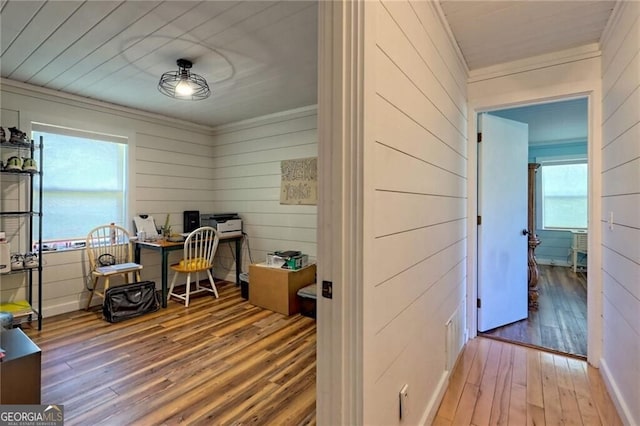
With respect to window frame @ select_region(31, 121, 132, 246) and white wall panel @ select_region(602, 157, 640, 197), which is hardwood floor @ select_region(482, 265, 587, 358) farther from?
window frame @ select_region(31, 121, 132, 246)

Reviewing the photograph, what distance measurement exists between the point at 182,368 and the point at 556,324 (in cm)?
333

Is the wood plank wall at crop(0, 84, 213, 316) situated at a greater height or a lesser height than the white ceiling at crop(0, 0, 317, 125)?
lesser

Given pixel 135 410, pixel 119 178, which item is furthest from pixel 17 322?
pixel 135 410

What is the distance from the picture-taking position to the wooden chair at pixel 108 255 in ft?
10.7

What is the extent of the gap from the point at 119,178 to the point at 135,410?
2840mm

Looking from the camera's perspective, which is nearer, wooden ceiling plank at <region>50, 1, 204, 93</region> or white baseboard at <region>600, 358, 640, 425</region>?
white baseboard at <region>600, 358, 640, 425</region>

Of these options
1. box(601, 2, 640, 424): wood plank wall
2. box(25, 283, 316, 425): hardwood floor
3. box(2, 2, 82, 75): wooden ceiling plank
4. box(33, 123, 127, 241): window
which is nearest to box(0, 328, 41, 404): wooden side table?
box(25, 283, 316, 425): hardwood floor

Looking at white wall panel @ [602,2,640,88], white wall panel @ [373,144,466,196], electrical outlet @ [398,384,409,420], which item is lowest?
electrical outlet @ [398,384,409,420]

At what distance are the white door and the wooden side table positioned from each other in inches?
122

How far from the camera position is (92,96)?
10.9 ft

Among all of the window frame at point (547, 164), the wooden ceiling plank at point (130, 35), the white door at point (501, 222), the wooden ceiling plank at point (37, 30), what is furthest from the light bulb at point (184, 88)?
the window frame at point (547, 164)

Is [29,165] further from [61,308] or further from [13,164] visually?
[61,308]

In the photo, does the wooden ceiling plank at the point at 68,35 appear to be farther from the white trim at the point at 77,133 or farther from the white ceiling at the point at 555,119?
the white ceiling at the point at 555,119

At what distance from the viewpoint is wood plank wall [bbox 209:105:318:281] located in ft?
12.5
